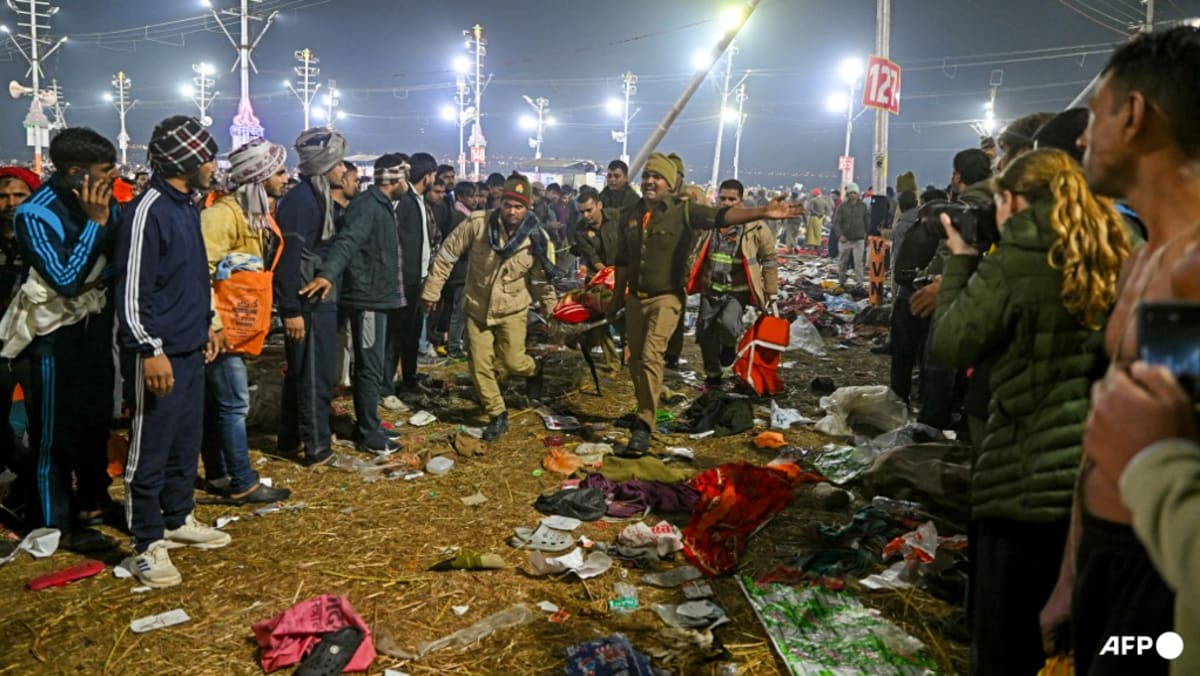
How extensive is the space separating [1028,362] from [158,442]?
410 cm

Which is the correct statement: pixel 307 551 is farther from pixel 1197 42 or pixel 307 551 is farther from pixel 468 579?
pixel 1197 42

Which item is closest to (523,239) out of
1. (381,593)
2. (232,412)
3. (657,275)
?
(657,275)

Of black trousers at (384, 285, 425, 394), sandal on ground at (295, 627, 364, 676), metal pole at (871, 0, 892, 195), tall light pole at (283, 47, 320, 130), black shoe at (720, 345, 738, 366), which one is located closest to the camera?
sandal on ground at (295, 627, 364, 676)

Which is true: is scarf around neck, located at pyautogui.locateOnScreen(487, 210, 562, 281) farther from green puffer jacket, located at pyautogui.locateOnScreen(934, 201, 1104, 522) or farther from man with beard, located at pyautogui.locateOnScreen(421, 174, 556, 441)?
green puffer jacket, located at pyautogui.locateOnScreen(934, 201, 1104, 522)

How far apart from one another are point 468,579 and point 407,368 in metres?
4.42

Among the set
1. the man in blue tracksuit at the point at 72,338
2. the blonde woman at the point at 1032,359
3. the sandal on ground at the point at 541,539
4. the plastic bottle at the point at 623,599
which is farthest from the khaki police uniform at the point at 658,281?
the blonde woman at the point at 1032,359

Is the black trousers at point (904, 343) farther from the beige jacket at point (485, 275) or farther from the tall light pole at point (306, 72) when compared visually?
the tall light pole at point (306, 72)

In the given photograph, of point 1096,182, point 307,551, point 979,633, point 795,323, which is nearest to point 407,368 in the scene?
point 307,551

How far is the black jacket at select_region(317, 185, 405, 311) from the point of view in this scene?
5.96 metres

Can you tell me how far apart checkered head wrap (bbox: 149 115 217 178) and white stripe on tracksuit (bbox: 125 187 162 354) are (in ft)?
0.91

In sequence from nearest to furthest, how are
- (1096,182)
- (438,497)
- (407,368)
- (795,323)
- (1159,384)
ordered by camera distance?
(1159,384), (1096,182), (438,497), (407,368), (795,323)

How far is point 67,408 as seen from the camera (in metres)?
4.50

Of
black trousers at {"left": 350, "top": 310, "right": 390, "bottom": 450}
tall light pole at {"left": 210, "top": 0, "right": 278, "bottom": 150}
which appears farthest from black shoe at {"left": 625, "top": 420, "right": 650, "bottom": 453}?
tall light pole at {"left": 210, "top": 0, "right": 278, "bottom": 150}

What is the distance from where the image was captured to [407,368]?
27.3 feet
